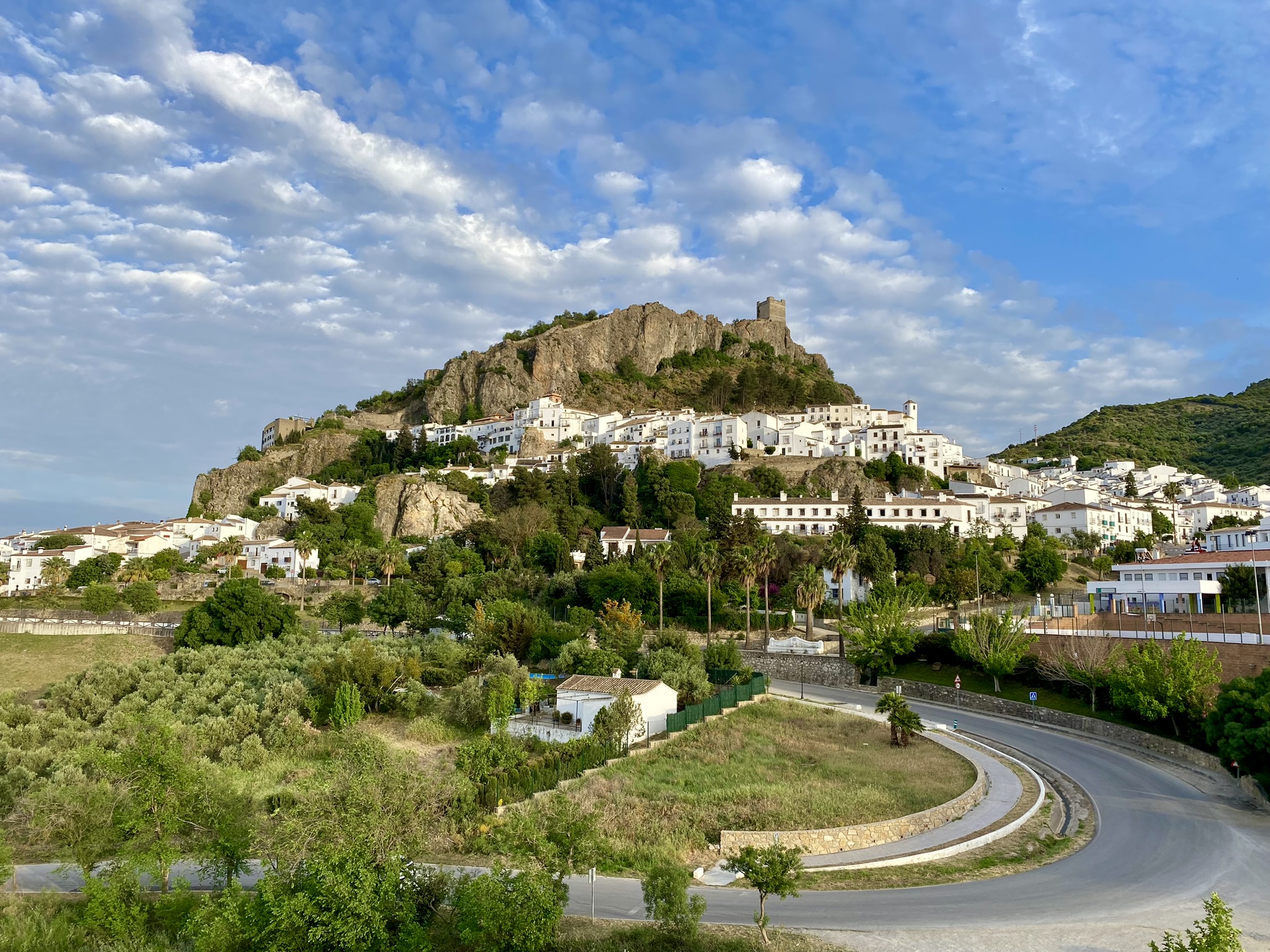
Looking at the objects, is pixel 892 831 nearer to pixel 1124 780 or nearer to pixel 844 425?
pixel 1124 780

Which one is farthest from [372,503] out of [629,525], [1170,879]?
[1170,879]

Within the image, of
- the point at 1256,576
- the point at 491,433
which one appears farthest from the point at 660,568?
the point at 491,433

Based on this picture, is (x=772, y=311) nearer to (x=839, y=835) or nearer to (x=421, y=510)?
(x=421, y=510)

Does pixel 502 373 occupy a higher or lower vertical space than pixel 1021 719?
higher

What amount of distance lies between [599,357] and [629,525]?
223ft

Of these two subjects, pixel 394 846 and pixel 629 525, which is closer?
pixel 394 846

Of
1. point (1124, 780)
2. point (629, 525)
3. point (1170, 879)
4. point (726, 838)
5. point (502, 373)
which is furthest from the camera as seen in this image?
point (502, 373)

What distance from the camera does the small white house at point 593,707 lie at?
3603cm

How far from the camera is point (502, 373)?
457 ft

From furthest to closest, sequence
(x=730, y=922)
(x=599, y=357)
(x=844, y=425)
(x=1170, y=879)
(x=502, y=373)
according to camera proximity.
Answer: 1. (x=599, y=357)
2. (x=502, y=373)
3. (x=844, y=425)
4. (x=1170, y=879)
5. (x=730, y=922)

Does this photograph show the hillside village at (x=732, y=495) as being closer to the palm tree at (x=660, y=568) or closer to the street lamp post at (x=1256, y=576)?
the street lamp post at (x=1256, y=576)

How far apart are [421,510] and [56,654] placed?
46.9m

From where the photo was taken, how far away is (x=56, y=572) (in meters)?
76.4

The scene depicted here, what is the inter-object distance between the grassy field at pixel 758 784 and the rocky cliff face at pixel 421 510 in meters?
61.9
